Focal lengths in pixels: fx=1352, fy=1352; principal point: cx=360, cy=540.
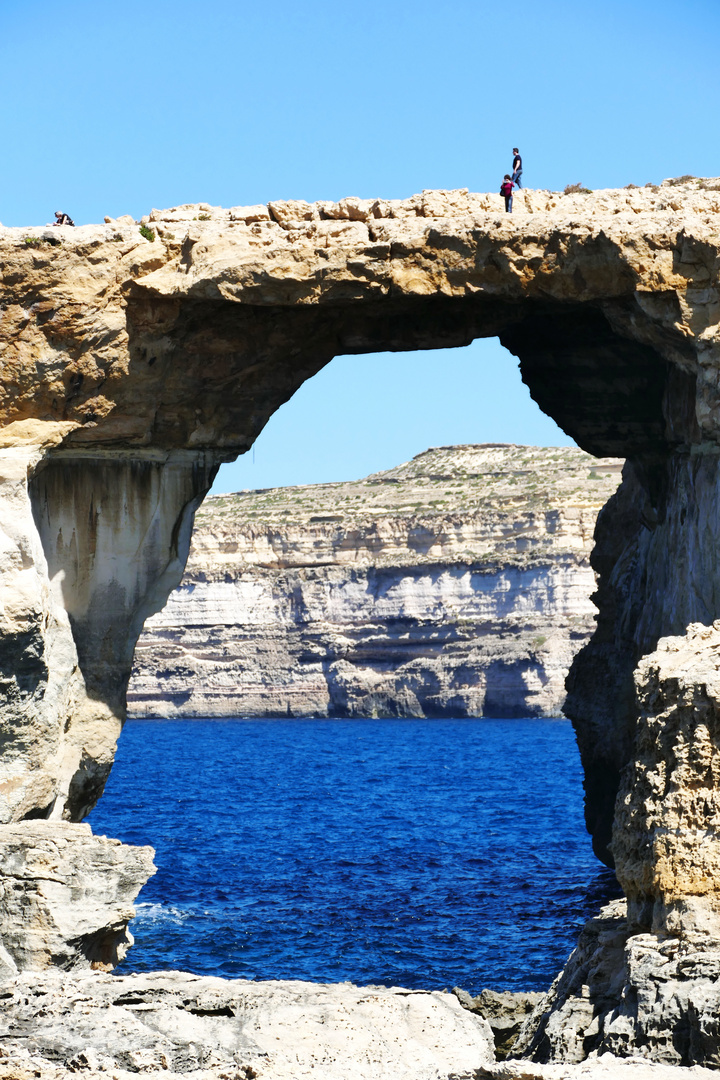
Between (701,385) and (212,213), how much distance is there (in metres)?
7.84

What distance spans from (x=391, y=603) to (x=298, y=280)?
241ft

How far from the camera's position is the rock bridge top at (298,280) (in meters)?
19.3

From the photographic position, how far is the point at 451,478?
10238cm

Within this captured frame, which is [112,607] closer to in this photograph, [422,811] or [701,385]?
[701,385]

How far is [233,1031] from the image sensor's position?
14.2 metres

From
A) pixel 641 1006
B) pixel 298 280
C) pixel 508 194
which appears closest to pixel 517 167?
pixel 508 194

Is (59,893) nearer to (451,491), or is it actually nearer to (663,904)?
(663,904)

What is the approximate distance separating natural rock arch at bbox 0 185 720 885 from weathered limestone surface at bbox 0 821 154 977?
4.79ft

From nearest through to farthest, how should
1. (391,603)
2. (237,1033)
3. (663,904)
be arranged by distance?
(237,1033) → (663,904) → (391,603)

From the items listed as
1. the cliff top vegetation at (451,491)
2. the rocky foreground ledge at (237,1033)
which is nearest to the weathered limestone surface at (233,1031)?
the rocky foreground ledge at (237,1033)

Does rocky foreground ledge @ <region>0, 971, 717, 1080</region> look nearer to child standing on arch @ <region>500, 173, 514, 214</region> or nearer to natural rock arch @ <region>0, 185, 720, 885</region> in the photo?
natural rock arch @ <region>0, 185, 720, 885</region>

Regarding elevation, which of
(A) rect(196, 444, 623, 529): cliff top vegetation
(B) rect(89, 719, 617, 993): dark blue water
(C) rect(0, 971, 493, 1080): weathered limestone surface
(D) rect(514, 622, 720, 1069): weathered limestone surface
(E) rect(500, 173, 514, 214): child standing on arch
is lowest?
(B) rect(89, 719, 617, 993): dark blue water

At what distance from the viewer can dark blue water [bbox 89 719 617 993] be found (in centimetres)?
2283

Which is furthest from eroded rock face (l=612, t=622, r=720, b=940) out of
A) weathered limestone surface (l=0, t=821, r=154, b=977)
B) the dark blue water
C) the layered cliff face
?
weathered limestone surface (l=0, t=821, r=154, b=977)
